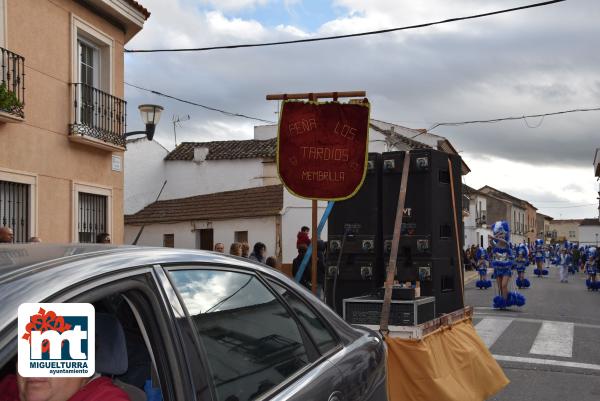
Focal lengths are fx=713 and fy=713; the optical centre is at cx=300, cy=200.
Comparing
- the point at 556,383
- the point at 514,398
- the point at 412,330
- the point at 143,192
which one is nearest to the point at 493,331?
the point at 556,383

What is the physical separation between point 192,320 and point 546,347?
887 cm

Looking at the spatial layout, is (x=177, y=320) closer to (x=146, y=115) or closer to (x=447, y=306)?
(x=447, y=306)

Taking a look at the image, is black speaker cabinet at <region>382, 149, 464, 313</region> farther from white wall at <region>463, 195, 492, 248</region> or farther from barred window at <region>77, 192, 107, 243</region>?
white wall at <region>463, 195, 492, 248</region>

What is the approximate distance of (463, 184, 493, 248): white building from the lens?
59969mm

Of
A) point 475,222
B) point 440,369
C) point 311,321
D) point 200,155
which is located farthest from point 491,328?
point 475,222

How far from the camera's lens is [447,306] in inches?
275

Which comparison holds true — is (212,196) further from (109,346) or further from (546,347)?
(109,346)

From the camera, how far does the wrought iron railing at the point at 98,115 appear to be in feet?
43.7

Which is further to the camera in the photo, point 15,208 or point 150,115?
point 150,115

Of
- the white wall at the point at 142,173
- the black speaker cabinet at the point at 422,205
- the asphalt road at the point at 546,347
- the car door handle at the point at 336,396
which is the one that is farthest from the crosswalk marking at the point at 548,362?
the white wall at the point at 142,173

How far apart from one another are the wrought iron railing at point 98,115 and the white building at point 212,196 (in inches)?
509

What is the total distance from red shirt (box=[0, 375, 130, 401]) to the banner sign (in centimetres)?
472

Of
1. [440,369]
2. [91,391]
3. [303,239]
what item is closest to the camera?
[91,391]

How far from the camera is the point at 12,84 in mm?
11562
